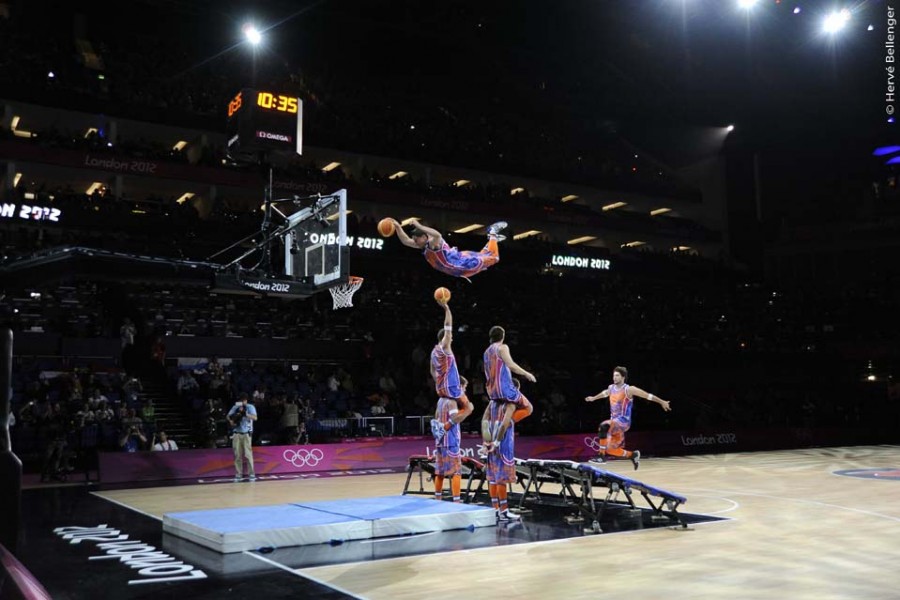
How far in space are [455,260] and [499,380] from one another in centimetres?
220

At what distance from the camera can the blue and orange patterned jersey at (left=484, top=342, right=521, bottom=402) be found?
10844mm

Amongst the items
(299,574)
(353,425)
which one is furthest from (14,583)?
(353,425)

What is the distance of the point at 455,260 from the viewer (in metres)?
9.52

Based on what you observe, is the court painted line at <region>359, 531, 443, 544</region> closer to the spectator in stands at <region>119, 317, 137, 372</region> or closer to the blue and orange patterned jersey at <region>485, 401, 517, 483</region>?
the blue and orange patterned jersey at <region>485, 401, 517, 483</region>

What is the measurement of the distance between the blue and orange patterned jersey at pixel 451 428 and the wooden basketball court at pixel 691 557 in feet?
8.92

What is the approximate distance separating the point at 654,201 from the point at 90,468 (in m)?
31.0

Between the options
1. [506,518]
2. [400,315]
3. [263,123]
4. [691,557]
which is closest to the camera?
[691,557]

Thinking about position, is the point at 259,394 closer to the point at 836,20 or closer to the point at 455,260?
the point at 455,260

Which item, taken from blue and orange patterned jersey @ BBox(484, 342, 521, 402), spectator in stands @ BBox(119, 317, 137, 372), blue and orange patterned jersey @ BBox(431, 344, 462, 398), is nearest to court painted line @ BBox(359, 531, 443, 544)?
blue and orange patterned jersey @ BBox(484, 342, 521, 402)

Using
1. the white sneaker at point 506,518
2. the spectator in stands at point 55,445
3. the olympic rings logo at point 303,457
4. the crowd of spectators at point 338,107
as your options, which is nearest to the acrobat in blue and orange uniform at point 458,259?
the white sneaker at point 506,518

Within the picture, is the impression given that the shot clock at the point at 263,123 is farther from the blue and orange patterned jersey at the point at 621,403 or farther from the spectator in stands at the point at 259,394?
the spectator in stands at the point at 259,394

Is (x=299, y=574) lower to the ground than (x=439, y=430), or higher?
lower

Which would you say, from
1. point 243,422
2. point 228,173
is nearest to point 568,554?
point 243,422

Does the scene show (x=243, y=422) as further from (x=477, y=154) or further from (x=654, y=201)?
(x=654, y=201)
